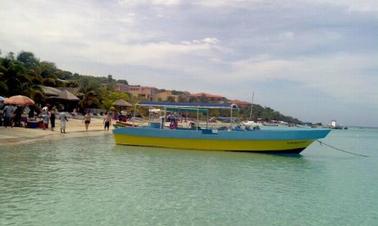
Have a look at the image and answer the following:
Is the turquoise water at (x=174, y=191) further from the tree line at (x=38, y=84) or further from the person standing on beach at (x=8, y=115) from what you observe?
the tree line at (x=38, y=84)

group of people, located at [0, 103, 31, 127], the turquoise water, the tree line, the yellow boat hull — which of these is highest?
the tree line

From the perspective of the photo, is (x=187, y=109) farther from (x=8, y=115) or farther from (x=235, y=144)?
(x=8, y=115)

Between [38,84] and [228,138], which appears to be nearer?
[228,138]

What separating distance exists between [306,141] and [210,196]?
1249 cm

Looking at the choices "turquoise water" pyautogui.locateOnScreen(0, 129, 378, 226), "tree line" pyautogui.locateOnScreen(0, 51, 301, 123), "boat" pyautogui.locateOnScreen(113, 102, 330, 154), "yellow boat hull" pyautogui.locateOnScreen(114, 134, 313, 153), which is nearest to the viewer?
"turquoise water" pyautogui.locateOnScreen(0, 129, 378, 226)

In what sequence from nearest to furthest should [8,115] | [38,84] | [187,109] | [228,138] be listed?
[228,138] → [187,109] → [8,115] → [38,84]

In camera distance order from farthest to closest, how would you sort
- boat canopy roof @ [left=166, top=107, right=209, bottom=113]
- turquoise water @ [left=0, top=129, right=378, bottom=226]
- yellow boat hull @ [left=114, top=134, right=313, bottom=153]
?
boat canopy roof @ [left=166, top=107, right=209, bottom=113]
yellow boat hull @ [left=114, top=134, right=313, bottom=153]
turquoise water @ [left=0, top=129, right=378, bottom=226]

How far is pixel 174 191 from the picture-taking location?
10422 mm

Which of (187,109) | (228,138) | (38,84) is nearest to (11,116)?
(187,109)

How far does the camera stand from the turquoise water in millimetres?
7957

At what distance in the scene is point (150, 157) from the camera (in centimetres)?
1788

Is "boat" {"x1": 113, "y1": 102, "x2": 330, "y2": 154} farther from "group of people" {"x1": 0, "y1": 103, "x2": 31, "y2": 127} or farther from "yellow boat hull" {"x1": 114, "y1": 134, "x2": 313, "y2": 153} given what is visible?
"group of people" {"x1": 0, "y1": 103, "x2": 31, "y2": 127}

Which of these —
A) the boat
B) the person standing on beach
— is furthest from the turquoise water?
the person standing on beach

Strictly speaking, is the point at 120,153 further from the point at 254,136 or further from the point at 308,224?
the point at 308,224
